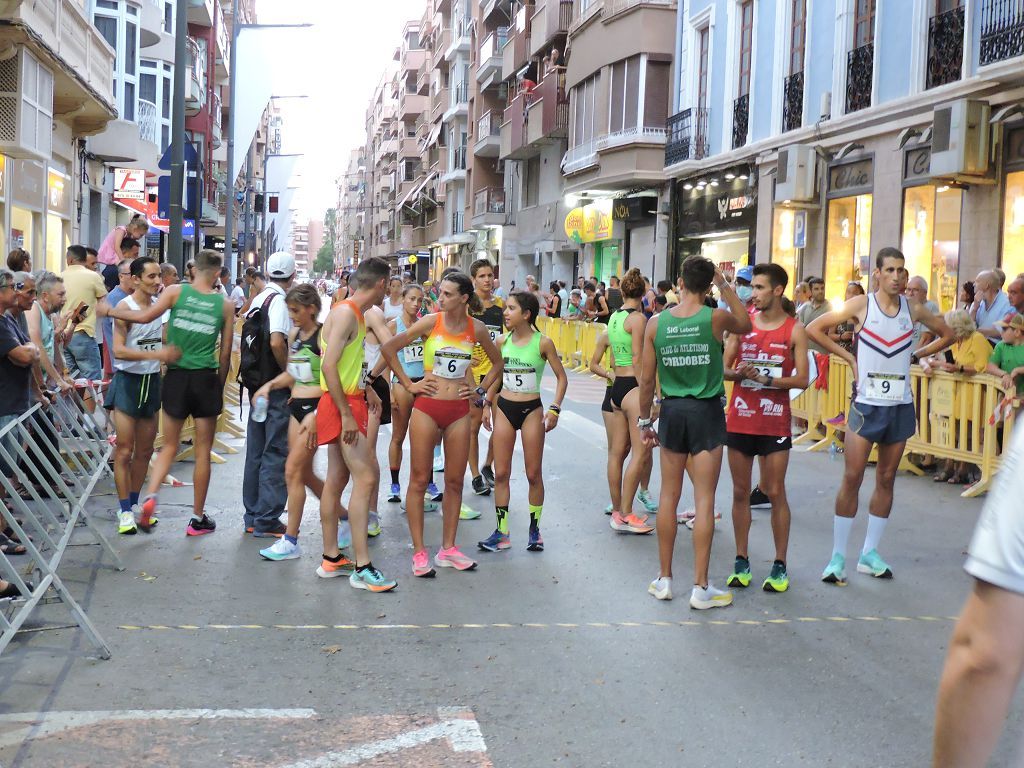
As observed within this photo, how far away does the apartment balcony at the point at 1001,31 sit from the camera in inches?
615

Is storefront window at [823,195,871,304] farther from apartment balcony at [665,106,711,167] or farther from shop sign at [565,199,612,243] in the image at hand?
shop sign at [565,199,612,243]

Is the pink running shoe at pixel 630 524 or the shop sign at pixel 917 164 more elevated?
the shop sign at pixel 917 164

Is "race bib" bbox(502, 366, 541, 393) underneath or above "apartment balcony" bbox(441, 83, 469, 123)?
underneath

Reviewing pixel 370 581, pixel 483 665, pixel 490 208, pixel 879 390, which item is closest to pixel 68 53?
pixel 370 581

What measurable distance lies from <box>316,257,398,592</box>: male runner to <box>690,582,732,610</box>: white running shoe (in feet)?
Answer: 5.76

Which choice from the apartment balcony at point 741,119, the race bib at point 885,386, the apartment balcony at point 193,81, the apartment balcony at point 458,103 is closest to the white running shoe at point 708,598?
the race bib at point 885,386

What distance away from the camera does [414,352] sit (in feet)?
32.8

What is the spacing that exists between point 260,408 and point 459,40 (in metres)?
59.1

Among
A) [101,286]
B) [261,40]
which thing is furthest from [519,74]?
[101,286]

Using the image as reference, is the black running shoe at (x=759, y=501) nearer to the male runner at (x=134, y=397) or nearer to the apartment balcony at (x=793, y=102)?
the male runner at (x=134, y=397)

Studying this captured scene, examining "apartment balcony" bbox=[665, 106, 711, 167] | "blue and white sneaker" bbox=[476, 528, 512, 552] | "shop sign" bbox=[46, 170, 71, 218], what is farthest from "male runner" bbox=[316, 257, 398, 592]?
"apartment balcony" bbox=[665, 106, 711, 167]

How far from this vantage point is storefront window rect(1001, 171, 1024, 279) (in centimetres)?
1610

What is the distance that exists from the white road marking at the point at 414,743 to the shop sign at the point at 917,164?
1537 cm

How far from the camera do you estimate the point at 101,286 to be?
11.8 m
